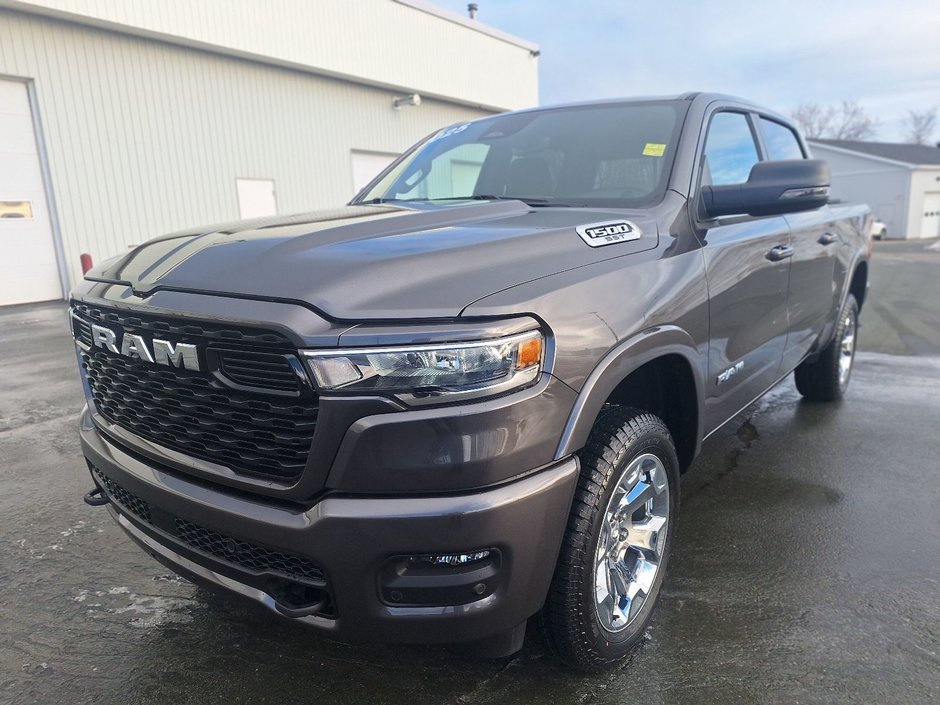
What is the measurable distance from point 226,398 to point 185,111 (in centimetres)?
1298

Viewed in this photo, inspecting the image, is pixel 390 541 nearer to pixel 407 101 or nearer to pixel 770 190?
pixel 770 190

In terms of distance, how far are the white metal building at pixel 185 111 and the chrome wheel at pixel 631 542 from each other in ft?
39.3

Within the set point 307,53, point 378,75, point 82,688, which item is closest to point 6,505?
point 82,688

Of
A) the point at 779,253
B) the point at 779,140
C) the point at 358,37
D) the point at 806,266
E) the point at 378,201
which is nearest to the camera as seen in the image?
the point at 779,253

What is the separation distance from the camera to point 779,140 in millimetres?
4004

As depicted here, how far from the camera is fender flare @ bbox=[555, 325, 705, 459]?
5.74 feet

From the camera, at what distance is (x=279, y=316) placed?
158 cm

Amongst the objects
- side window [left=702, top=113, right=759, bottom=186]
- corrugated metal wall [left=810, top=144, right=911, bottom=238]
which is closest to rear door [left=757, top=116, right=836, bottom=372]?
side window [left=702, top=113, right=759, bottom=186]

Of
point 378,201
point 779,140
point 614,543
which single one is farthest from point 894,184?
point 614,543

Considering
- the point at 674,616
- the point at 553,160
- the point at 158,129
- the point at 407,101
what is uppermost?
the point at 407,101

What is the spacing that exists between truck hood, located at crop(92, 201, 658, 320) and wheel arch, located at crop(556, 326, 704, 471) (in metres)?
0.31

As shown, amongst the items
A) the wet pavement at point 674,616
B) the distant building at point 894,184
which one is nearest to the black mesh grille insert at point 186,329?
the wet pavement at point 674,616

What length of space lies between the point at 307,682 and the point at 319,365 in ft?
3.83

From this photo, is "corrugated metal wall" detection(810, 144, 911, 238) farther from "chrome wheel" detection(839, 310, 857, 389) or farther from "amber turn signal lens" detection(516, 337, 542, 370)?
"amber turn signal lens" detection(516, 337, 542, 370)
